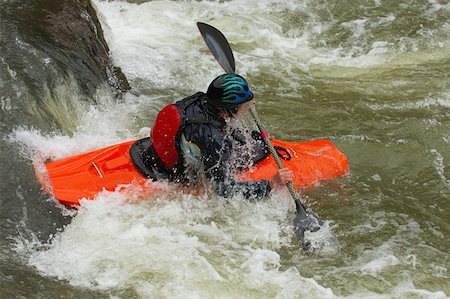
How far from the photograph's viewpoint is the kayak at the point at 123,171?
13.8 ft

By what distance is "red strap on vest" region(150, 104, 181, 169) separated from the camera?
406 centimetres

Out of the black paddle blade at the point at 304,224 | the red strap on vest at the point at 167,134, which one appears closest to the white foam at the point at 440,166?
the black paddle blade at the point at 304,224

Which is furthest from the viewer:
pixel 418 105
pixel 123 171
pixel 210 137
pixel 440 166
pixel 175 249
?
pixel 418 105

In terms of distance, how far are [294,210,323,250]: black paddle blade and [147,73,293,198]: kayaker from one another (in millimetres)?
257

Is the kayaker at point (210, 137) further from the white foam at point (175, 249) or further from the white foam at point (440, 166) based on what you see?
the white foam at point (440, 166)

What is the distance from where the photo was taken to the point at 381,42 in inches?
298

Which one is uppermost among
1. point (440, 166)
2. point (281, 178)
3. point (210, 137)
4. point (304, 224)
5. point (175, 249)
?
point (210, 137)

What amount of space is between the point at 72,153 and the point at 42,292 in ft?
5.16

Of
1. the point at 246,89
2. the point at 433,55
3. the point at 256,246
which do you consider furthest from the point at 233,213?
the point at 433,55

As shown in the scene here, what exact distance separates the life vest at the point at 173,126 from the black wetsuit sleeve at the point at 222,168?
0.38 feet

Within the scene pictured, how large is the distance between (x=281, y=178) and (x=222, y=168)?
1.31 ft

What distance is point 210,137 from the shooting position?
402cm

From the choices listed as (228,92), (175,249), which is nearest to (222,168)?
(228,92)

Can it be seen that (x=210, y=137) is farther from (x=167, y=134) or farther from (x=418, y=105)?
(x=418, y=105)
